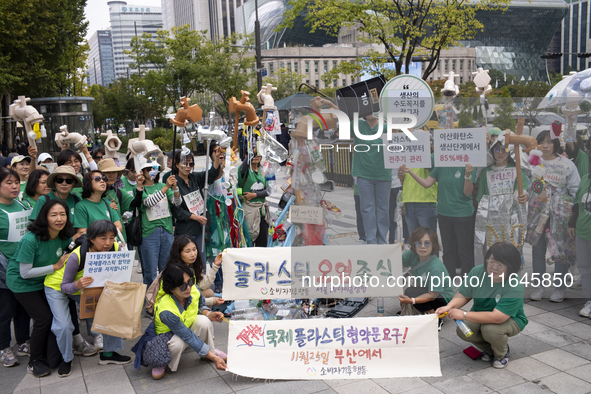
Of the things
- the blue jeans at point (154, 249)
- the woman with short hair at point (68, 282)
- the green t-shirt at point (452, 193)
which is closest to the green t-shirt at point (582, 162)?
the green t-shirt at point (452, 193)

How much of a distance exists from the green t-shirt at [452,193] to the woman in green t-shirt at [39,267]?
10.9 feet

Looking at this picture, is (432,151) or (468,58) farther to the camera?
(468,58)

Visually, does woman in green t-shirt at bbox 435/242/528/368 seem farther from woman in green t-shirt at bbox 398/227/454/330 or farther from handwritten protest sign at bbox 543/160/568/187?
handwritten protest sign at bbox 543/160/568/187

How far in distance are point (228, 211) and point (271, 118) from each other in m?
1.33

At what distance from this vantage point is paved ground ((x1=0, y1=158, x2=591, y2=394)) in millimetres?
3574

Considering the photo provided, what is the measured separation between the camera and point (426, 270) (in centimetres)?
442

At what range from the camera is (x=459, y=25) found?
13.2 metres

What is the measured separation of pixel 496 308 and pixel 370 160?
1.68m

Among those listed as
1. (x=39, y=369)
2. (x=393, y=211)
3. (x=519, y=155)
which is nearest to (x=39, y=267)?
(x=39, y=369)

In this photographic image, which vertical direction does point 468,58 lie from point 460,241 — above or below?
above

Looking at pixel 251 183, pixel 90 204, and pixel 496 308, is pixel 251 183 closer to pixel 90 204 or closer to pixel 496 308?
pixel 90 204

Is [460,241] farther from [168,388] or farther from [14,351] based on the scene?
[14,351]

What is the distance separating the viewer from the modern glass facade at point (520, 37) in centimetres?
9412

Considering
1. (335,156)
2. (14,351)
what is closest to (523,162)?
(335,156)
